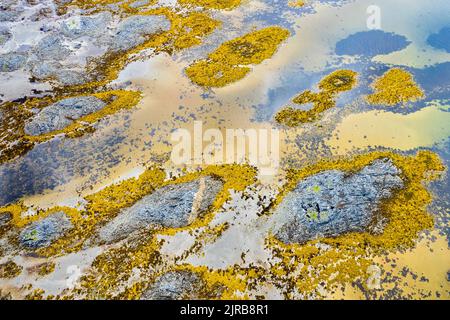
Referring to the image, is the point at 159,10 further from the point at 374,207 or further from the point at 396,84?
the point at 374,207

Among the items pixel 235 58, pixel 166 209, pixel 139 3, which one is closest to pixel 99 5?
pixel 139 3

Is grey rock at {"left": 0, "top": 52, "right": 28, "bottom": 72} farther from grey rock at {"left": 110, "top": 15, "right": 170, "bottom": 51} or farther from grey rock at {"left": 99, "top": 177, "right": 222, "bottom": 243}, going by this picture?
grey rock at {"left": 99, "top": 177, "right": 222, "bottom": 243}

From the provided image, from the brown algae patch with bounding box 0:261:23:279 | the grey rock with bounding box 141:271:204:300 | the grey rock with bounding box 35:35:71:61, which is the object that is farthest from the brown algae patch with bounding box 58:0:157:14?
the grey rock with bounding box 141:271:204:300

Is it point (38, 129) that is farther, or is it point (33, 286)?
point (38, 129)

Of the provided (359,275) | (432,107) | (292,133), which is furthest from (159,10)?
(359,275)

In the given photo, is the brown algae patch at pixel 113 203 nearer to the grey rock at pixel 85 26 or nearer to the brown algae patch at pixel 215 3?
the grey rock at pixel 85 26
